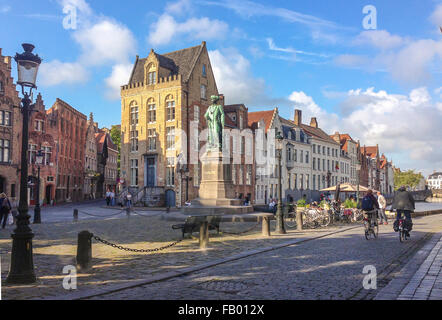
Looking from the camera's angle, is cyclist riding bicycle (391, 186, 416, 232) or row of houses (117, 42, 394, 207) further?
row of houses (117, 42, 394, 207)

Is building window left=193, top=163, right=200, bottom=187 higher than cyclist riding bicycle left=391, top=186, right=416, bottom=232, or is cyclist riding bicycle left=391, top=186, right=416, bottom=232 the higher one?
building window left=193, top=163, right=200, bottom=187

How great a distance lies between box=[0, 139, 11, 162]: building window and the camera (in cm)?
3816

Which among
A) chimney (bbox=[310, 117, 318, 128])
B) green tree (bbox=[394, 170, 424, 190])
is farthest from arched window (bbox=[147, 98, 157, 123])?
green tree (bbox=[394, 170, 424, 190])

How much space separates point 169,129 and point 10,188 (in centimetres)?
1673

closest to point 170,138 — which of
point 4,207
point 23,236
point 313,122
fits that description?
point 4,207

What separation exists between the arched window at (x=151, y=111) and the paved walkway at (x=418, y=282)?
3741 cm

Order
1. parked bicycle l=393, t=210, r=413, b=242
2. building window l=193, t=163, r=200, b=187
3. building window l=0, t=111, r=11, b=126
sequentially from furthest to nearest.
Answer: building window l=193, t=163, r=200, b=187
building window l=0, t=111, r=11, b=126
parked bicycle l=393, t=210, r=413, b=242

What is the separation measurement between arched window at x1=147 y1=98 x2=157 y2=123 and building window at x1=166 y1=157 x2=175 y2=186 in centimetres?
540

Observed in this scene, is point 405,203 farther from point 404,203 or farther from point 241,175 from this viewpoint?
point 241,175

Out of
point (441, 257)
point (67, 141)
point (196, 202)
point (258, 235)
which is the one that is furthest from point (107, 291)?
point (67, 141)

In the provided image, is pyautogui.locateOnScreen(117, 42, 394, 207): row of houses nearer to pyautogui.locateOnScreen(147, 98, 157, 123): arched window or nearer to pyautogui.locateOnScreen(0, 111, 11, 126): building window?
pyautogui.locateOnScreen(147, 98, 157, 123): arched window

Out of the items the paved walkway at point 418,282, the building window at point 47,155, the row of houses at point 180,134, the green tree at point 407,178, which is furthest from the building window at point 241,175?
the green tree at point 407,178

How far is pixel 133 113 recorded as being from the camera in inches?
1817

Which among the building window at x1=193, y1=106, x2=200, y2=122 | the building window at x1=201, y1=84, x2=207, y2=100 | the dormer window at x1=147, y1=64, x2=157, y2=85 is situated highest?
the dormer window at x1=147, y1=64, x2=157, y2=85
